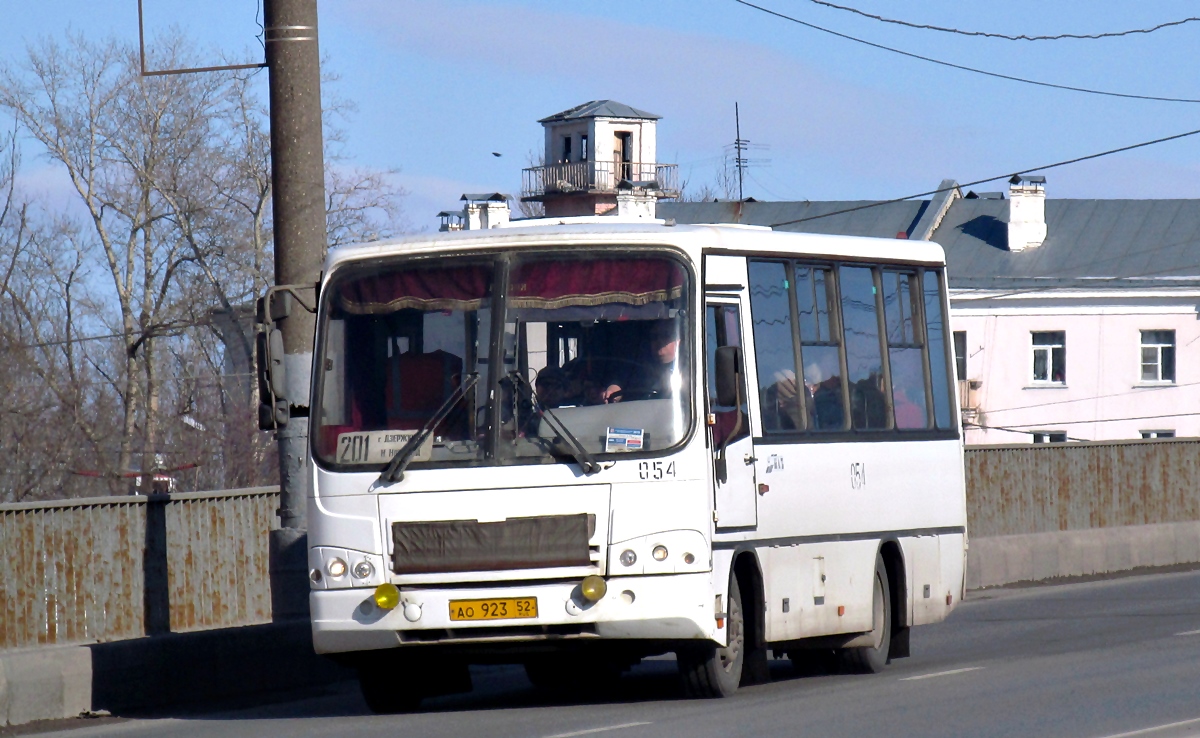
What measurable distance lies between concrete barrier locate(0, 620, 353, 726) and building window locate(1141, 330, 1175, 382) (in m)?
52.5

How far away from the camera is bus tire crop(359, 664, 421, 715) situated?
37.8ft

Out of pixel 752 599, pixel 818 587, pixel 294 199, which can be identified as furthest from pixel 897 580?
pixel 294 199

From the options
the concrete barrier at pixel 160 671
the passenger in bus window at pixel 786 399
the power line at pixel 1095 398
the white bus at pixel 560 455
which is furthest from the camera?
the power line at pixel 1095 398

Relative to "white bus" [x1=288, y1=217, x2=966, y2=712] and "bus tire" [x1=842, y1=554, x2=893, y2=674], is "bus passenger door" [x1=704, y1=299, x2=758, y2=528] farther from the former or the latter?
"bus tire" [x1=842, y1=554, x2=893, y2=674]

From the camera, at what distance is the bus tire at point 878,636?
13.3 m

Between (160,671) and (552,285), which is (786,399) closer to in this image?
(552,285)

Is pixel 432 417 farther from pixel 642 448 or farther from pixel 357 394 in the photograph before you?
pixel 642 448

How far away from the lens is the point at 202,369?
51.5 metres

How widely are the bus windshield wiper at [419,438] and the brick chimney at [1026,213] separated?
191 ft

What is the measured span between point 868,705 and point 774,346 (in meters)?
2.47

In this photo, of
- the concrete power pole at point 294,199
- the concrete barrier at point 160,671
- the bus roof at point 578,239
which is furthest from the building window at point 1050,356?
the bus roof at point 578,239

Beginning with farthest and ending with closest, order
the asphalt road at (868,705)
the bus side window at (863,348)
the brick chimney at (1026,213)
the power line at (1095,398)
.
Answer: the brick chimney at (1026,213), the power line at (1095,398), the bus side window at (863,348), the asphalt road at (868,705)

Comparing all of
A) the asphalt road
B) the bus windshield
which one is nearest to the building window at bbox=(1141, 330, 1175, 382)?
the asphalt road

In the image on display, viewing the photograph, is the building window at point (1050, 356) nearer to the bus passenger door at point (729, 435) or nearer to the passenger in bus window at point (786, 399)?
the passenger in bus window at point (786, 399)
